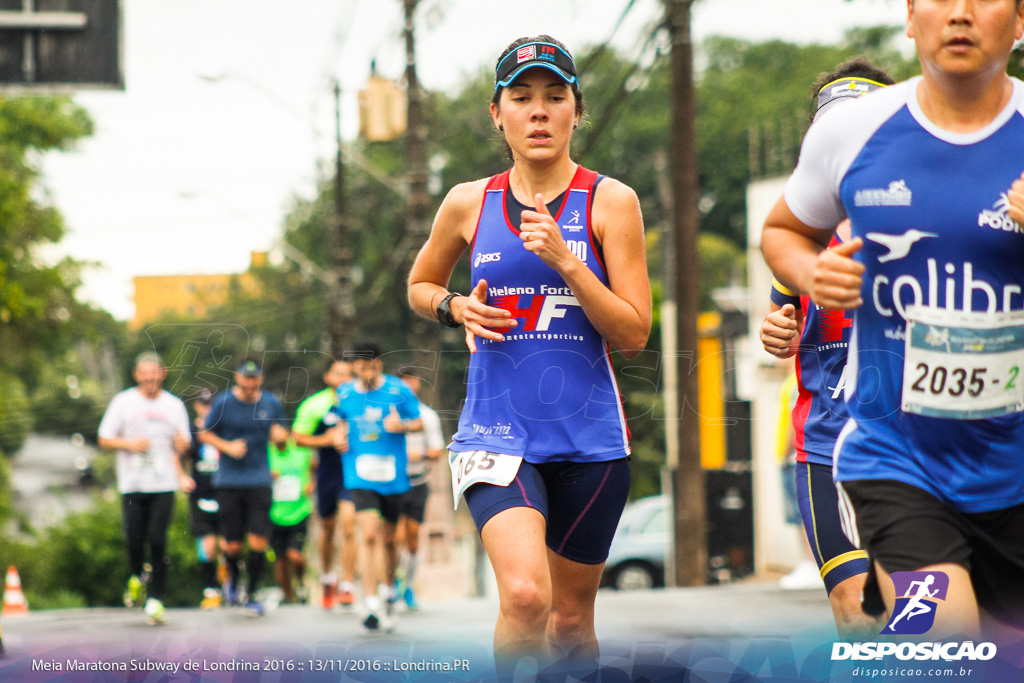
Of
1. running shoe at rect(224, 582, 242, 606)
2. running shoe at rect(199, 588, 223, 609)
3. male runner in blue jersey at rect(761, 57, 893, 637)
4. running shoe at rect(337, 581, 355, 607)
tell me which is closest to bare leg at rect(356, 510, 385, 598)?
running shoe at rect(337, 581, 355, 607)

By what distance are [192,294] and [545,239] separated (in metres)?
67.8

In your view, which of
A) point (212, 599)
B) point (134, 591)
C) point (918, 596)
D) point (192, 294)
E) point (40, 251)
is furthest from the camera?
point (192, 294)

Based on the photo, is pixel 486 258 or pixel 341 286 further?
pixel 341 286

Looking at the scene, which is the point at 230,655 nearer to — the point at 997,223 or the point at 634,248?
the point at 634,248

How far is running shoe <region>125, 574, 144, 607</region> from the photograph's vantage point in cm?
1079

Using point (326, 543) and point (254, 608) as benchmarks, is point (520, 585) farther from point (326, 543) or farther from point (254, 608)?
point (326, 543)

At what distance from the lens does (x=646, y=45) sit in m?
13.0

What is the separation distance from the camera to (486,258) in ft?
12.9

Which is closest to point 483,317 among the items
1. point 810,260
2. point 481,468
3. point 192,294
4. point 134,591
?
point 481,468

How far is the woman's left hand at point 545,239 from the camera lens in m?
3.64

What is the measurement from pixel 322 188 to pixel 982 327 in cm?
4818

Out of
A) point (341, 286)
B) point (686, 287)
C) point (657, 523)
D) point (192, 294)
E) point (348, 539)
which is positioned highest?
point (192, 294)

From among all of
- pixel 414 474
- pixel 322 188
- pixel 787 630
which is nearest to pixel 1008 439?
pixel 787 630

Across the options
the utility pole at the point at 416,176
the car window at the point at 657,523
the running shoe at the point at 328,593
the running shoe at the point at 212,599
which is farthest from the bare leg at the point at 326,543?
the car window at the point at 657,523
